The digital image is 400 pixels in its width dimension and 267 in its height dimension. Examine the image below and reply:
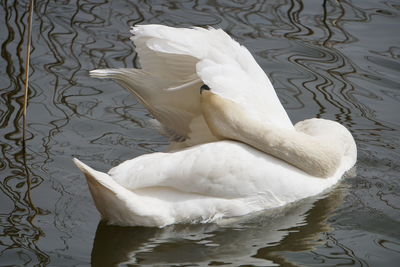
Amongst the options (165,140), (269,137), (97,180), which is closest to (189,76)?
(269,137)

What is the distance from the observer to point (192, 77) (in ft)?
21.5

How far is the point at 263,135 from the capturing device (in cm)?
637

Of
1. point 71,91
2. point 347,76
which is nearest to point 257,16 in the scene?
point 347,76

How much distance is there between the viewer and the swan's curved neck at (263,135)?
6.38m

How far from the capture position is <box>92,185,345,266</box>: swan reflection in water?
19.1 feet

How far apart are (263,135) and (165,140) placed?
1297 millimetres

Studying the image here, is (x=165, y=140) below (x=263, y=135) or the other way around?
below

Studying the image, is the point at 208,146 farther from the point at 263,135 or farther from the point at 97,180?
the point at 97,180

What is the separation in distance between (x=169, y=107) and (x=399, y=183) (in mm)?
1599

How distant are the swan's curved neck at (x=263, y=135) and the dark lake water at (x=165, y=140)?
0.29 m

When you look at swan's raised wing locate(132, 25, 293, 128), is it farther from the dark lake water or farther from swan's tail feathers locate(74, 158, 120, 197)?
swan's tail feathers locate(74, 158, 120, 197)

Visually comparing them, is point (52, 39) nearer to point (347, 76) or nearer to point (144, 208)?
point (347, 76)

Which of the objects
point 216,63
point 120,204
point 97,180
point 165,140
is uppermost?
point 216,63

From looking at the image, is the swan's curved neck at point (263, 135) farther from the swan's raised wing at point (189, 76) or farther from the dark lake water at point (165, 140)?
the dark lake water at point (165, 140)
